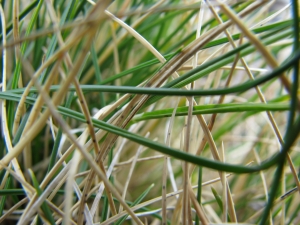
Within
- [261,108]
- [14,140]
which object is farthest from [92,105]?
[261,108]

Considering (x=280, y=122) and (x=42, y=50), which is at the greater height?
(x=42, y=50)

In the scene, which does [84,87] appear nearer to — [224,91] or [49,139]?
[224,91]

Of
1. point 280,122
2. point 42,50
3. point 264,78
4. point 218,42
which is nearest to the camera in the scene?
point 264,78

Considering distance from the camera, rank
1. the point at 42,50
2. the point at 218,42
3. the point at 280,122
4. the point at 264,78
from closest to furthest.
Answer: the point at 264,78, the point at 218,42, the point at 42,50, the point at 280,122

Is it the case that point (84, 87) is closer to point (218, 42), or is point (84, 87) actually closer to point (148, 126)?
point (218, 42)

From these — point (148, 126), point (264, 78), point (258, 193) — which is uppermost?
point (264, 78)

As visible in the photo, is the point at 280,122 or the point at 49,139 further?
the point at 280,122

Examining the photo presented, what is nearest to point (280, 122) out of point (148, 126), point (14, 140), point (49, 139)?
point (148, 126)
